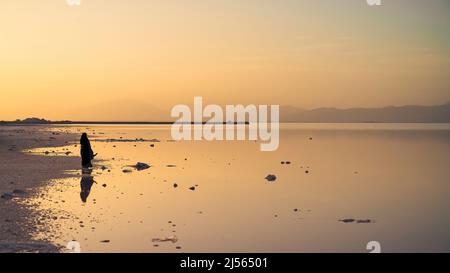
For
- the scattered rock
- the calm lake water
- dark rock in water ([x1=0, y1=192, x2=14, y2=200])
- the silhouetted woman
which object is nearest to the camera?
the scattered rock

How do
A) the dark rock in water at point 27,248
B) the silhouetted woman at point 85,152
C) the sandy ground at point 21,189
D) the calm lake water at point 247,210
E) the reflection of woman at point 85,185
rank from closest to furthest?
the dark rock in water at point 27,248 < the sandy ground at point 21,189 < the calm lake water at point 247,210 < the reflection of woman at point 85,185 < the silhouetted woman at point 85,152

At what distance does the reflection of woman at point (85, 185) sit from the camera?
1957 centimetres

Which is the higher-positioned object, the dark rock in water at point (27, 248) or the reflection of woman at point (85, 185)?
the reflection of woman at point (85, 185)

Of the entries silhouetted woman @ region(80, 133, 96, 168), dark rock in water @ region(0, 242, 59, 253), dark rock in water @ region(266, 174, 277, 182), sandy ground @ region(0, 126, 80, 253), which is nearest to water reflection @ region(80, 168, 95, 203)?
silhouetted woman @ region(80, 133, 96, 168)

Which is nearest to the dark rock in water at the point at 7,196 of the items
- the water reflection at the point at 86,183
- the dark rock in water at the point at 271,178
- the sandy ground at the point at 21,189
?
the sandy ground at the point at 21,189

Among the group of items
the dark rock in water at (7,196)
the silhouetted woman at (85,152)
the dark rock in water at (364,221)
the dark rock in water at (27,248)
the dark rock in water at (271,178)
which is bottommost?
the dark rock in water at (27,248)

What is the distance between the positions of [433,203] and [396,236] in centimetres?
723

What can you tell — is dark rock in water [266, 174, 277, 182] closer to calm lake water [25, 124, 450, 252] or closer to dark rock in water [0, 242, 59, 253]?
calm lake water [25, 124, 450, 252]

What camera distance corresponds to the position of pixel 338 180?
26422 mm

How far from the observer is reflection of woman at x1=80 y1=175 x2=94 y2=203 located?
1957 cm

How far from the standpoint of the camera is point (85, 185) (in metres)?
22.8

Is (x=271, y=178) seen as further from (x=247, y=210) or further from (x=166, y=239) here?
(x=166, y=239)

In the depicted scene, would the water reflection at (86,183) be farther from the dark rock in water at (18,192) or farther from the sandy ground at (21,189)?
the dark rock in water at (18,192)

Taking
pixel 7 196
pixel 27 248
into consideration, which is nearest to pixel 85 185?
pixel 7 196
